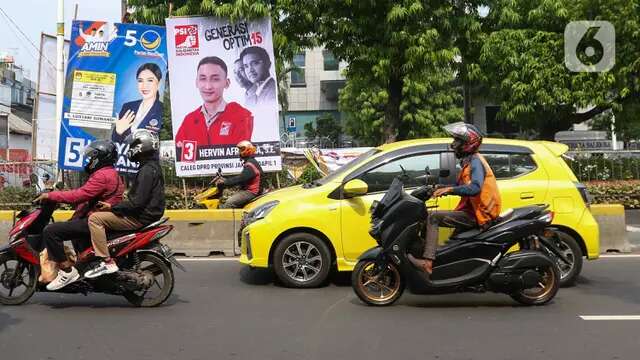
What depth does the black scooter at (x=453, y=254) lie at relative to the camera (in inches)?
248

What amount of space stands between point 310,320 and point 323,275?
138 cm

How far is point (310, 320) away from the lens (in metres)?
6.14

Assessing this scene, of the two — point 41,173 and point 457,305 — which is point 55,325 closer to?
point 457,305

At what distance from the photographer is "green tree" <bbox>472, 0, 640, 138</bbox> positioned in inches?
638

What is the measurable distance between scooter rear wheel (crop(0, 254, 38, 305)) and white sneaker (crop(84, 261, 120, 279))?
2.05ft

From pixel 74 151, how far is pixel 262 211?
7.01 m

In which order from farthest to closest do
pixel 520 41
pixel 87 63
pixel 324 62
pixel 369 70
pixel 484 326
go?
pixel 324 62 → pixel 520 41 → pixel 369 70 → pixel 87 63 → pixel 484 326

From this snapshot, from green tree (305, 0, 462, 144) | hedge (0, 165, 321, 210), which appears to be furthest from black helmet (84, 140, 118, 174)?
green tree (305, 0, 462, 144)

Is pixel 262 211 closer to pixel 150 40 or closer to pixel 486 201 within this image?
pixel 486 201

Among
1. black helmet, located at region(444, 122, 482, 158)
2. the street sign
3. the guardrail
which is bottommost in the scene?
black helmet, located at region(444, 122, 482, 158)

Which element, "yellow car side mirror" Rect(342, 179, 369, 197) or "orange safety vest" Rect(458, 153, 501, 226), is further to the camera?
"yellow car side mirror" Rect(342, 179, 369, 197)

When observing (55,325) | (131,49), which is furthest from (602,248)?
(131,49)

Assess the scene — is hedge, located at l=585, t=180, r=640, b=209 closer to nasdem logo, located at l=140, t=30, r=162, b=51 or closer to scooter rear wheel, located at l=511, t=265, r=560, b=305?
scooter rear wheel, located at l=511, t=265, r=560, b=305

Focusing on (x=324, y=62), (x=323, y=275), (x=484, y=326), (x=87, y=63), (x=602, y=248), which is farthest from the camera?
(x=324, y=62)
